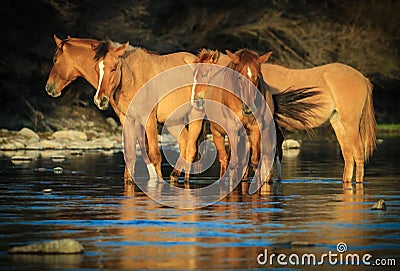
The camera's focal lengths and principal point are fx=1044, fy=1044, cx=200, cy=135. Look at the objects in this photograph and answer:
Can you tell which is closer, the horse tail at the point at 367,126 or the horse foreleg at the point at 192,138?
the horse foreleg at the point at 192,138

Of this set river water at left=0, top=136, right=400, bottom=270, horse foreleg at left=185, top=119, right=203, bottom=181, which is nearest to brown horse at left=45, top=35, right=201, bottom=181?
horse foreleg at left=185, top=119, right=203, bottom=181

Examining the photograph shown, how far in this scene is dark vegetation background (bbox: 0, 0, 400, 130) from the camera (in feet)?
112

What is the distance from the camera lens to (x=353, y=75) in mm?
17625

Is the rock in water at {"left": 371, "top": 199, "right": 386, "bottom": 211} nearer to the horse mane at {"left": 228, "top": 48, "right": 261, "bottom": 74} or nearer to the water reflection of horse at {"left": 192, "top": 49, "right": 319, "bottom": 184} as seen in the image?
the water reflection of horse at {"left": 192, "top": 49, "right": 319, "bottom": 184}

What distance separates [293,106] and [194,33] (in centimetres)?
2329

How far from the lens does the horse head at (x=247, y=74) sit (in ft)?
50.3

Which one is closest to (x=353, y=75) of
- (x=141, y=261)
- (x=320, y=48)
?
(x=141, y=261)

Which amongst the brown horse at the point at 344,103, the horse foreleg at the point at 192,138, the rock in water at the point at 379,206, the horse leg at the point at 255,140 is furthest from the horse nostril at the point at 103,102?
the rock in water at the point at 379,206

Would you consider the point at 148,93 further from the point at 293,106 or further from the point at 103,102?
the point at 293,106

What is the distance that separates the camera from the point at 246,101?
15.4 metres

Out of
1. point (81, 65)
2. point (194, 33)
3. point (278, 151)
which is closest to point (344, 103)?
point (278, 151)

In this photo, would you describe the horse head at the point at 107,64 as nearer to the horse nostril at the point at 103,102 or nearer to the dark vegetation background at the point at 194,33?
the horse nostril at the point at 103,102

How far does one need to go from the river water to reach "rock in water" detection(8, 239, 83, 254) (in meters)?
0.13

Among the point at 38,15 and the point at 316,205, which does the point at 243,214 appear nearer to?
the point at 316,205
